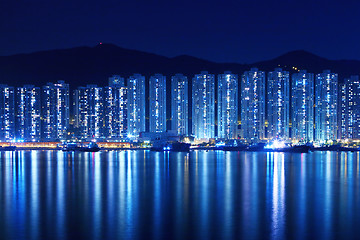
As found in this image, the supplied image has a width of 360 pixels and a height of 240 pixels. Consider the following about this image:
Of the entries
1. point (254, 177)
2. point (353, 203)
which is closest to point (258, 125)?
point (254, 177)

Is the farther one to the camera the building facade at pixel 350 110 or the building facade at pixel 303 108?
the building facade at pixel 303 108

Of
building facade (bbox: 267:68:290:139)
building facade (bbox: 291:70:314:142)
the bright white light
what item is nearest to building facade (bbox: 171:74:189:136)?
building facade (bbox: 267:68:290:139)

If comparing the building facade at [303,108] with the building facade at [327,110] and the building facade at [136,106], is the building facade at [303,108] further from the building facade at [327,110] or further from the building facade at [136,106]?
the building facade at [136,106]

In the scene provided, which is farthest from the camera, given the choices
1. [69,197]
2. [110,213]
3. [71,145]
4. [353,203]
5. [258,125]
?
[258,125]

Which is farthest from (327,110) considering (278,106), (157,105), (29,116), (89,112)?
(29,116)

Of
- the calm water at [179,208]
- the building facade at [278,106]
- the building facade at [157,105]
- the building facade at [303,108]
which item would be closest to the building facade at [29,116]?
the building facade at [157,105]

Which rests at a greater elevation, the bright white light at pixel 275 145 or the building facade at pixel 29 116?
the building facade at pixel 29 116

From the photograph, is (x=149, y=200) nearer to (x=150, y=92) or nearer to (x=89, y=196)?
(x=89, y=196)
